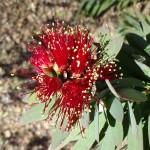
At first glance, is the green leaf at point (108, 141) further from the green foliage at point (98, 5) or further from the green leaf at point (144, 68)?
the green foliage at point (98, 5)

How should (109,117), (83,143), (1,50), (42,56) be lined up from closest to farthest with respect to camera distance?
(42,56), (109,117), (83,143), (1,50)

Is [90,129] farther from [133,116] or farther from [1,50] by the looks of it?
[1,50]

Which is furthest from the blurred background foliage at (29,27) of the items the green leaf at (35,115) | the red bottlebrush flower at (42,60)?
A: the red bottlebrush flower at (42,60)

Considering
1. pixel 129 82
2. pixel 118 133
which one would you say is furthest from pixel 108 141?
pixel 129 82

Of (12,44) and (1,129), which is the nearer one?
(1,129)

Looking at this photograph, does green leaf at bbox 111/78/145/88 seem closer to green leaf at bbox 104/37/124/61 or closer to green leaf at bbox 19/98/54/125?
green leaf at bbox 104/37/124/61

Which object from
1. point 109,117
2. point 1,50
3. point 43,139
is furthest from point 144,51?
point 1,50
